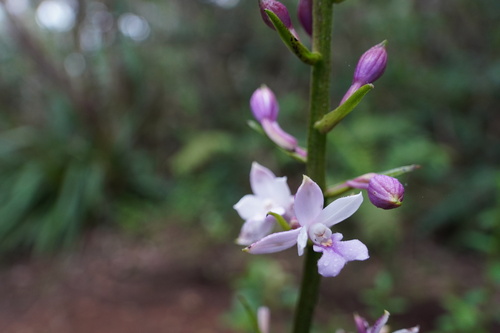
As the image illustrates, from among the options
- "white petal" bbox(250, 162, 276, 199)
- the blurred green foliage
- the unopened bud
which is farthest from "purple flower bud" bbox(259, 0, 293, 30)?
the blurred green foliage

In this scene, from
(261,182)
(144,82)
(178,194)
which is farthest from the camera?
(144,82)

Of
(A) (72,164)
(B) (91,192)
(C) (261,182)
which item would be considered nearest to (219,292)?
(B) (91,192)

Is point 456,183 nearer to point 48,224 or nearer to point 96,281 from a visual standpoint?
point 96,281

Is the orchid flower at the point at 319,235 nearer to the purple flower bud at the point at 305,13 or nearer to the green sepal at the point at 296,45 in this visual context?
the green sepal at the point at 296,45

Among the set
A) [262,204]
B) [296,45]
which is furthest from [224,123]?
[296,45]

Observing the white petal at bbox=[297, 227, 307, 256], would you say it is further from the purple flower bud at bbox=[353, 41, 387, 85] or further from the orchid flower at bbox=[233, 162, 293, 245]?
the purple flower bud at bbox=[353, 41, 387, 85]

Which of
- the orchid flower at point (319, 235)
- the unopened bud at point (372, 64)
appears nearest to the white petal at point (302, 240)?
the orchid flower at point (319, 235)

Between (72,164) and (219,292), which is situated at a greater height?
(72,164)
